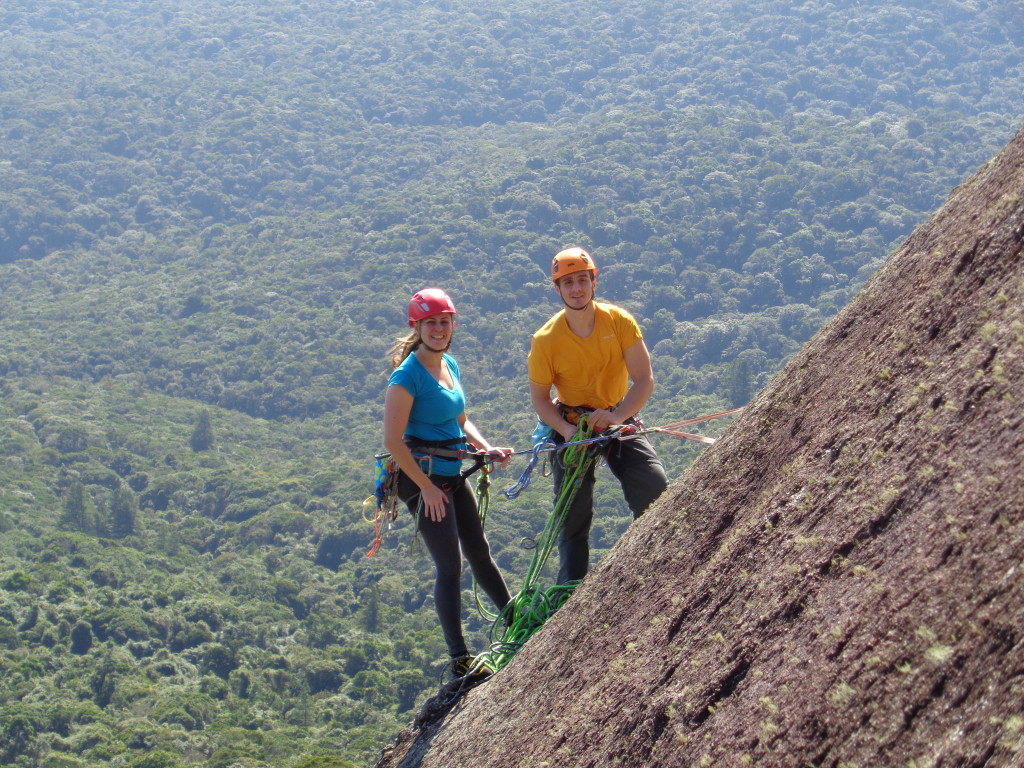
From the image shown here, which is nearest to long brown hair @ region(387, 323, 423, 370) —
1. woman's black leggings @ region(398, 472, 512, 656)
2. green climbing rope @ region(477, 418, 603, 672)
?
woman's black leggings @ region(398, 472, 512, 656)

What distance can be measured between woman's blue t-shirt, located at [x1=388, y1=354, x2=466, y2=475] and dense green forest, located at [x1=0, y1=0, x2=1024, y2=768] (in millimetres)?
42179

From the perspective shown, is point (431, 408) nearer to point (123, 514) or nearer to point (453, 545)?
point (453, 545)

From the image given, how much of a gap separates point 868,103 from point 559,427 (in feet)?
646

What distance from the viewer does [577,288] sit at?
5.41 meters

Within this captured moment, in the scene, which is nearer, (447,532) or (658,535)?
(658,535)

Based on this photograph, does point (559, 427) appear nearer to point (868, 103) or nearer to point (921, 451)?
point (921, 451)

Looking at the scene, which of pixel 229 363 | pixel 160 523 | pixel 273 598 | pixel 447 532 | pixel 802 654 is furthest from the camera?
pixel 229 363

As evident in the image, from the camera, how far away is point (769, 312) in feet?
397

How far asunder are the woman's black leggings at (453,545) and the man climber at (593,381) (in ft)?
1.35

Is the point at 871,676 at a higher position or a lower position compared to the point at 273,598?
lower

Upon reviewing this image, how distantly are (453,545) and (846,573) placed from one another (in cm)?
257

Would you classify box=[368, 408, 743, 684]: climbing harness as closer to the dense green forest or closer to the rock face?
the rock face

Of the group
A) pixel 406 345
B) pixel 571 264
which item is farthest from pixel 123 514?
pixel 571 264

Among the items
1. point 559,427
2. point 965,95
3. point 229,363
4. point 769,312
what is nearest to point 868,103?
point 965,95
